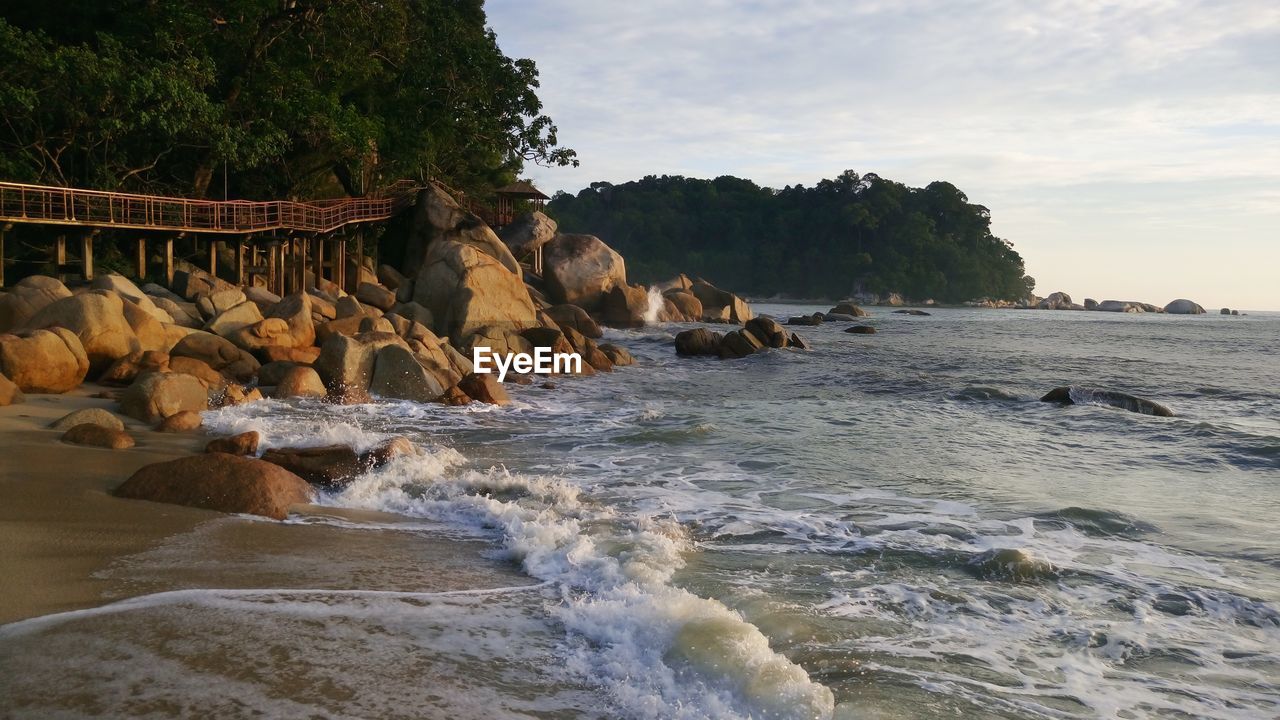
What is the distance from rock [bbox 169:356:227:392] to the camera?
14.4m

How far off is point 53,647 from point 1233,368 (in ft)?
113

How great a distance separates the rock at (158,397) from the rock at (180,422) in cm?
24

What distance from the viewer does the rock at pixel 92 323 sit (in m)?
14.5

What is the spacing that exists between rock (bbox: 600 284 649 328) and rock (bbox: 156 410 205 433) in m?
28.1

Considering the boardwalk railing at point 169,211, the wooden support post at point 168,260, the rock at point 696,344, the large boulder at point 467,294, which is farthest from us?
the rock at point 696,344

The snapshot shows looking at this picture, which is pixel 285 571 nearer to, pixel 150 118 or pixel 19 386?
pixel 19 386

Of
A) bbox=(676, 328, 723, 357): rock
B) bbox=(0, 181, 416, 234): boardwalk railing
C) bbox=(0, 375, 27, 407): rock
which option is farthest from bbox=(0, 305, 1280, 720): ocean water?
bbox=(676, 328, 723, 357): rock

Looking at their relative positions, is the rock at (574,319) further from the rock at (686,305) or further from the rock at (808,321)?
the rock at (808,321)

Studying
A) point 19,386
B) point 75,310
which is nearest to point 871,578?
point 19,386

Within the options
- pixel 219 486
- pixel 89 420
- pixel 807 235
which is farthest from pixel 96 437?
pixel 807 235

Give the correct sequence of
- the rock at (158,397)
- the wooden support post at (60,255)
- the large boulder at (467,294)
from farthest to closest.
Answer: the large boulder at (467,294) → the wooden support post at (60,255) → the rock at (158,397)

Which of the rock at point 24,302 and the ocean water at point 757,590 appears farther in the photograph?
the rock at point 24,302

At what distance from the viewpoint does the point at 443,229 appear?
1241 inches

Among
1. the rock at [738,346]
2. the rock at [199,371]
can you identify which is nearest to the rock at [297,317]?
the rock at [199,371]
